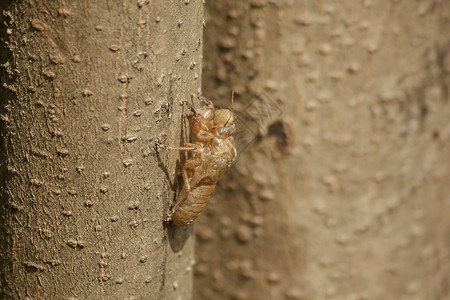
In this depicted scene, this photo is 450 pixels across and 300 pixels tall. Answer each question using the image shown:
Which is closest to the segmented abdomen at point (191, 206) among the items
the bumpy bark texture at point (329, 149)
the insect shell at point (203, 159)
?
the insect shell at point (203, 159)

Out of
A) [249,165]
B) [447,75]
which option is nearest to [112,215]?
[249,165]

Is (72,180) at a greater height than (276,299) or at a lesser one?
greater

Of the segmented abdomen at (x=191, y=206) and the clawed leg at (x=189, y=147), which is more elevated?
the clawed leg at (x=189, y=147)

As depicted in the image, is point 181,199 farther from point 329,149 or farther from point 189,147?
point 329,149

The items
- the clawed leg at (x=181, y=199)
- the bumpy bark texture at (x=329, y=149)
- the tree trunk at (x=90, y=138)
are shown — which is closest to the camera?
the tree trunk at (x=90, y=138)

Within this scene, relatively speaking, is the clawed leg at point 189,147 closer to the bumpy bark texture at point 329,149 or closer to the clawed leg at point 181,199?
the clawed leg at point 181,199

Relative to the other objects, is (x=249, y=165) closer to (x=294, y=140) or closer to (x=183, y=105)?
(x=294, y=140)

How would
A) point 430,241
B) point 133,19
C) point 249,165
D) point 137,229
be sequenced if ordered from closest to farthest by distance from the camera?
1. point 133,19
2. point 137,229
3. point 249,165
4. point 430,241

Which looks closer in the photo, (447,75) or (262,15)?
(262,15)
